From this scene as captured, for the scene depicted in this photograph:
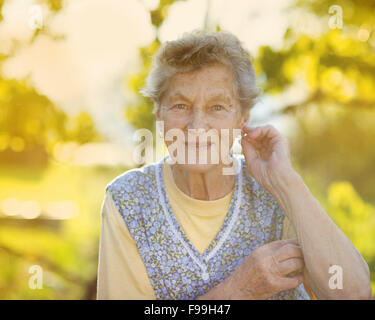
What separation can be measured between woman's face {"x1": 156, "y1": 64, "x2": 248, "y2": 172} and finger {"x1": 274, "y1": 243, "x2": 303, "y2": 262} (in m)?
0.45

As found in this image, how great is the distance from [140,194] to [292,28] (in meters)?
1.72

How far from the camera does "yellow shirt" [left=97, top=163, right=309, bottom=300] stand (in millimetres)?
1474

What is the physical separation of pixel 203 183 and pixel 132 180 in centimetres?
31

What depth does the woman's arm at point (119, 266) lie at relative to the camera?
1.46m

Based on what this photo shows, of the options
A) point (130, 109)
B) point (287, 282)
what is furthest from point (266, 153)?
point (130, 109)

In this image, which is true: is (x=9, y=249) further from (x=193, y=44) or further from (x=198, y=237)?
(x=193, y=44)

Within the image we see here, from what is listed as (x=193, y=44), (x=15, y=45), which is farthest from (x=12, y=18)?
(x=193, y=44)

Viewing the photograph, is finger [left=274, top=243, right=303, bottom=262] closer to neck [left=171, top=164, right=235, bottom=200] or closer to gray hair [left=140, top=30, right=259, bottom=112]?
neck [left=171, top=164, right=235, bottom=200]

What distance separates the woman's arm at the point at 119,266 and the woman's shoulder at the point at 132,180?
89 millimetres

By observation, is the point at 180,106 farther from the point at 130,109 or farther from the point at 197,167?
the point at 130,109

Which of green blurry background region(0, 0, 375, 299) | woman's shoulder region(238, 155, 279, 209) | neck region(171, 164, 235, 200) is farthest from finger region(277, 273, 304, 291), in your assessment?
green blurry background region(0, 0, 375, 299)

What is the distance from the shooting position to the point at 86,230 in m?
3.49

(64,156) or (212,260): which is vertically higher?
(64,156)

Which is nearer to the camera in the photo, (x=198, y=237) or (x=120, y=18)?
(x=198, y=237)
